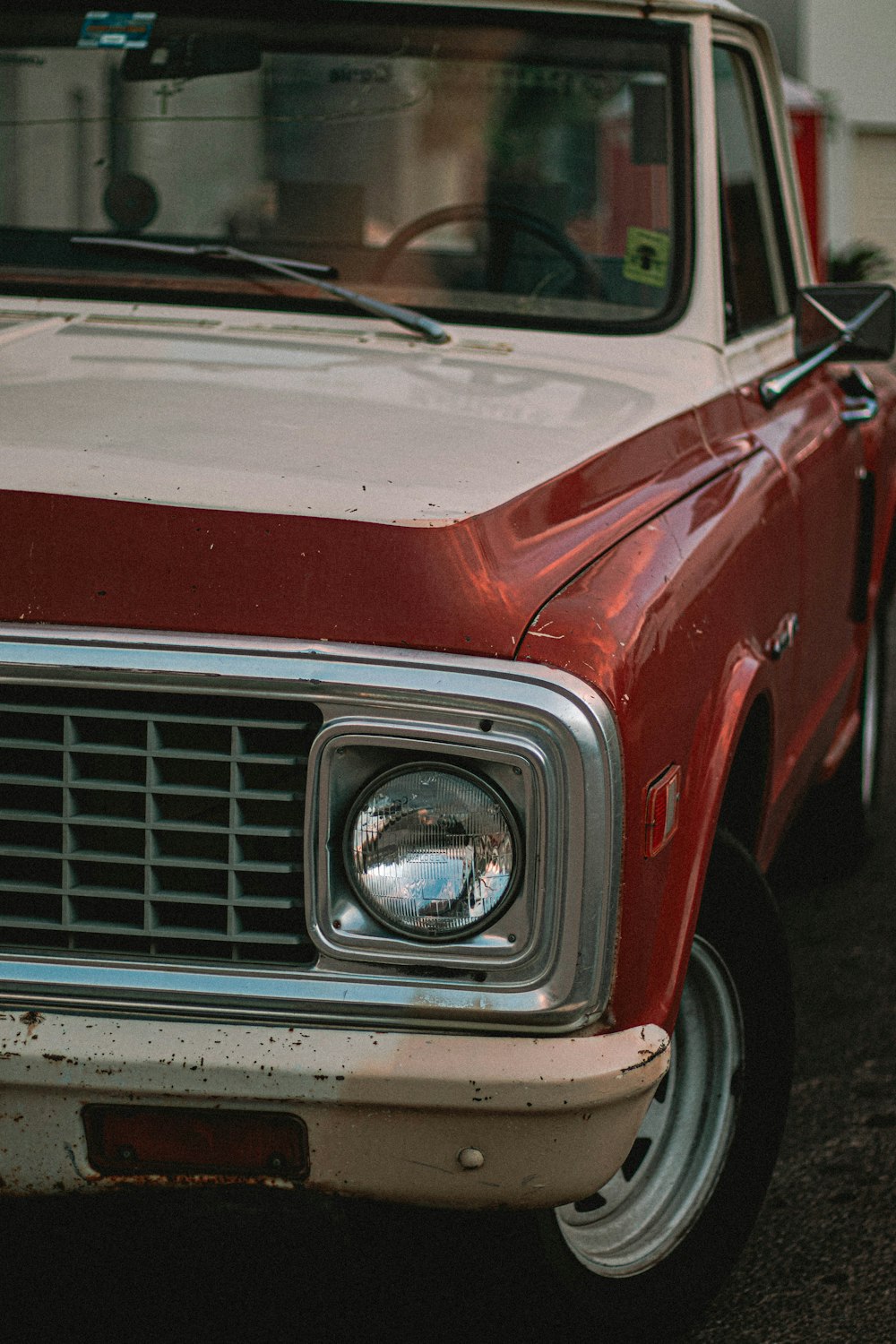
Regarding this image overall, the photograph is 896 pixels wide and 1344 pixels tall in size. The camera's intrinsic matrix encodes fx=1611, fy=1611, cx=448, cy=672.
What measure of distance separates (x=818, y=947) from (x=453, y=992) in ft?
7.52

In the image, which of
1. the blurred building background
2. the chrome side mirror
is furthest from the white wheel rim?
the blurred building background

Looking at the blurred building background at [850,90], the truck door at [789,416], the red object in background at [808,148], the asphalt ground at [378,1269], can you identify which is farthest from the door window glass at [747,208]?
the blurred building background at [850,90]

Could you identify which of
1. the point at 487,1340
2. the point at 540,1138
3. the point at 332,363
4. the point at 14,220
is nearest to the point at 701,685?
the point at 540,1138

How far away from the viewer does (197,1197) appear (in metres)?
2.71

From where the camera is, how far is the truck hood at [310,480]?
5.73ft

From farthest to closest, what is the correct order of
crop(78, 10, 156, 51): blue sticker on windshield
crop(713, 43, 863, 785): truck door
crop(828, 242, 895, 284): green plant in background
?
crop(828, 242, 895, 284): green plant in background → crop(78, 10, 156, 51): blue sticker on windshield → crop(713, 43, 863, 785): truck door

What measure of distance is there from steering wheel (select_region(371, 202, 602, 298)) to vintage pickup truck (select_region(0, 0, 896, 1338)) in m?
0.14

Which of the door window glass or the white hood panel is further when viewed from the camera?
the door window glass

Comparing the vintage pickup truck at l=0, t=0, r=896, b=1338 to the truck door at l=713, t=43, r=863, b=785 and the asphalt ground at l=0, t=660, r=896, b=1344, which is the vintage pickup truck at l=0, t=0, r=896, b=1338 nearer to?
the truck door at l=713, t=43, r=863, b=785

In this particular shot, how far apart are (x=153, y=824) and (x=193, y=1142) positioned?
1.16 ft

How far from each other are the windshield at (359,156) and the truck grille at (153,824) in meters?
1.26

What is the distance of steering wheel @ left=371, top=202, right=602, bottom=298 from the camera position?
303 cm

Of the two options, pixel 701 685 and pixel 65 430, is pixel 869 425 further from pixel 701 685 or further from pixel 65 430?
pixel 65 430

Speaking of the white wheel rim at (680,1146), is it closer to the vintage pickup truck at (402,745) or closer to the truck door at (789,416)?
the vintage pickup truck at (402,745)
